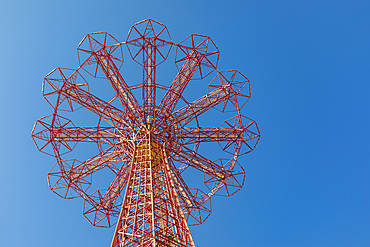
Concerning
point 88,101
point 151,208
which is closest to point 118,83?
point 88,101

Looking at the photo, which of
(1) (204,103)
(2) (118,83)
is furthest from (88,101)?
(1) (204,103)

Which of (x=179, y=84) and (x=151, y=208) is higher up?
(x=179, y=84)

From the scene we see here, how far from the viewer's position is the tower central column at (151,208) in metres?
22.8

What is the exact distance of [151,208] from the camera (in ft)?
80.1

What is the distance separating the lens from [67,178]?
31.4 meters

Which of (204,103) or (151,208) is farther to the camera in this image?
(204,103)

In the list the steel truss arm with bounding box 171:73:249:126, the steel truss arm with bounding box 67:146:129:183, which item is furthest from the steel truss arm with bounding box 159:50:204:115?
the steel truss arm with bounding box 67:146:129:183

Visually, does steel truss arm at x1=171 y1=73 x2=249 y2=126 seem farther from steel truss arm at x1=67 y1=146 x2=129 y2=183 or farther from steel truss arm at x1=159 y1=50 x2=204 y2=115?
steel truss arm at x1=67 y1=146 x2=129 y2=183

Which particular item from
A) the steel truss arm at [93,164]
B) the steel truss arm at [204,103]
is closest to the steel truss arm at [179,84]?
the steel truss arm at [204,103]

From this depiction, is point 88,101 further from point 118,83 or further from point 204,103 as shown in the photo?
point 204,103

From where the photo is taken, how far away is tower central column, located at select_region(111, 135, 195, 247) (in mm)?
22781

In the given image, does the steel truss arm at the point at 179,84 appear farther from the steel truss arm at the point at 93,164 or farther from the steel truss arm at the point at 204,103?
the steel truss arm at the point at 93,164

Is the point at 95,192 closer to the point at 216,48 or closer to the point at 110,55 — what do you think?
the point at 110,55

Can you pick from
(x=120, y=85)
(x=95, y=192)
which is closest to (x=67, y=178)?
(x=95, y=192)
